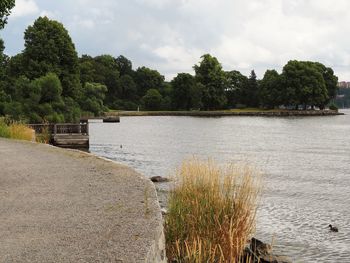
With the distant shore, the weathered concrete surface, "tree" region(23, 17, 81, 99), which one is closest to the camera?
the weathered concrete surface

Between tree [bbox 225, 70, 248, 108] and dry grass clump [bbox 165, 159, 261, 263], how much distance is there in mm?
154911

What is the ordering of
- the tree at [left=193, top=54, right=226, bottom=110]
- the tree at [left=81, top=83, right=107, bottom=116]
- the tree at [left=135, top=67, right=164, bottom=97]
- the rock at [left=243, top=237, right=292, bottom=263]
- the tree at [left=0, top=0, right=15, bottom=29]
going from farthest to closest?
the tree at [left=135, top=67, right=164, bottom=97] → the tree at [left=193, top=54, right=226, bottom=110] → the tree at [left=81, top=83, right=107, bottom=116] → the tree at [left=0, top=0, right=15, bottom=29] → the rock at [left=243, top=237, right=292, bottom=263]

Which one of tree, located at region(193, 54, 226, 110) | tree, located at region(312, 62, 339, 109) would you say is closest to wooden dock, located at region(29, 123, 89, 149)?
tree, located at region(193, 54, 226, 110)

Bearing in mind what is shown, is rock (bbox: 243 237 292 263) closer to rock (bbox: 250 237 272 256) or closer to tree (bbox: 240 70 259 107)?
rock (bbox: 250 237 272 256)

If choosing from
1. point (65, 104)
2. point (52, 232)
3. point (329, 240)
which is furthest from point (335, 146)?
point (52, 232)

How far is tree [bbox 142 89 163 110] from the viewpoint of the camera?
174625 mm

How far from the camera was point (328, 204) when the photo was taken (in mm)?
21766

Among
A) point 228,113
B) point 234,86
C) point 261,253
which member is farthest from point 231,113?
point 261,253

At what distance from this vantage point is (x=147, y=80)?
192 m

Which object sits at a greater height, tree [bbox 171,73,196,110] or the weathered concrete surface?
tree [bbox 171,73,196,110]

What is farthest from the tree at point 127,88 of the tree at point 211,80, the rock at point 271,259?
the rock at point 271,259

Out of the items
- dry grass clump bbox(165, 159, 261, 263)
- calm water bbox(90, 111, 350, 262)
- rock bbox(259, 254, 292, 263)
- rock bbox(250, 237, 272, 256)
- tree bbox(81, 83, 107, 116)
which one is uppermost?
tree bbox(81, 83, 107, 116)

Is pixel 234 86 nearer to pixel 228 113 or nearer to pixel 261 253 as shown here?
pixel 228 113

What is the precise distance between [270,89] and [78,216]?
152347 millimetres
